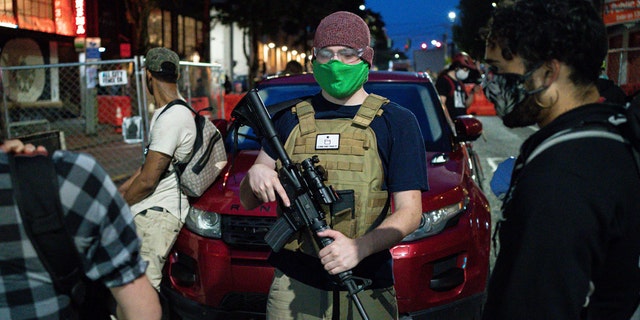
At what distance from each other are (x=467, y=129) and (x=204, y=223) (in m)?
2.05

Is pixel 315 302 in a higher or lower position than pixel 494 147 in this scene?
higher

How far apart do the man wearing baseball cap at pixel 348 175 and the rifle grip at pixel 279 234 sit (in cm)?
7

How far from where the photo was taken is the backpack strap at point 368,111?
2.25 m

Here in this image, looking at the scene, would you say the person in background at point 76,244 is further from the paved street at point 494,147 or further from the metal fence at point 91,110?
the metal fence at point 91,110

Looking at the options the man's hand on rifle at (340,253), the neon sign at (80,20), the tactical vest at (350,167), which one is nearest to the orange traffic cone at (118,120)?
the neon sign at (80,20)

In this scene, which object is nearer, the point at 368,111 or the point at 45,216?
the point at 45,216

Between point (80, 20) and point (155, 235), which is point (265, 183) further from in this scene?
point (80, 20)

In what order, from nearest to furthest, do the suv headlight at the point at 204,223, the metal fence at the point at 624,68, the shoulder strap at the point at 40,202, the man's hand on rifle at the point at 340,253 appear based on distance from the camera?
the shoulder strap at the point at 40,202, the man's hand on rifle at the point at 340,253, the suv headlight at the point at 204,223, the metal fence at the point at 624,68

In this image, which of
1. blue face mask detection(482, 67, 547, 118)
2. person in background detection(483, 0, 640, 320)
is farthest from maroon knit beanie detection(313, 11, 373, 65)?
person in background detection(483, 0, 640, 320)

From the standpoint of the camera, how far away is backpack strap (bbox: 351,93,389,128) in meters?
2.25

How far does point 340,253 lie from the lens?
81.2 inches

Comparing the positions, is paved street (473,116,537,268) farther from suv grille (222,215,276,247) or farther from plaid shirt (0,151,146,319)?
plaid shirt (0,151,146,319)

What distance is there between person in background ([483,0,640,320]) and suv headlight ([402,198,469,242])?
1946mm

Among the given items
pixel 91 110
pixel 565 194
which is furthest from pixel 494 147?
pixel 565 194
